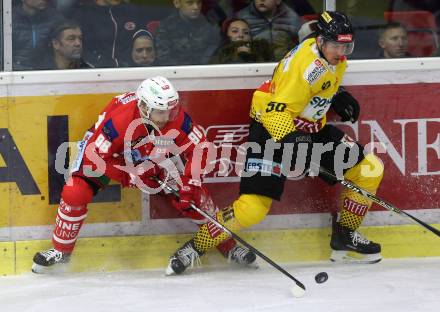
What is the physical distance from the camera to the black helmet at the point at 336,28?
5.32 meters

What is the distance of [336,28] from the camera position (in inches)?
210

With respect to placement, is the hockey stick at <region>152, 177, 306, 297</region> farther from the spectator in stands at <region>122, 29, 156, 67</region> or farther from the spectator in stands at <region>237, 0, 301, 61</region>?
the spectator in stands at <region>237, 0, 301, 61</region>

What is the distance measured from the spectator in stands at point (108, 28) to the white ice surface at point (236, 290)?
1133mm

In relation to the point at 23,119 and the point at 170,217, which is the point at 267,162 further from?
the point at 23,119

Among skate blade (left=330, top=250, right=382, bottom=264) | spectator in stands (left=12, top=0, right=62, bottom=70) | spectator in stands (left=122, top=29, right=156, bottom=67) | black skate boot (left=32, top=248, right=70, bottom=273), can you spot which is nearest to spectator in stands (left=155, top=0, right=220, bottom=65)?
spectator in stands (left=122, top=29, right=156, bottom=67)

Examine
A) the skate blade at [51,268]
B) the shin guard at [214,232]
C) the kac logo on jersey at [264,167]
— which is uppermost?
the kac logo on jersey at [264,167]

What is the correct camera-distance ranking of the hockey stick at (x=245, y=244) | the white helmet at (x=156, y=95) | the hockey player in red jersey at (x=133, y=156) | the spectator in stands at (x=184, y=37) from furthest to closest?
the spectator in stands at (x=184, y=37) → the hockey player in red jersey at (x=133, y=156) → the white helmet at (x=156, y=95) → the hockey stick at (x=245, y=244)

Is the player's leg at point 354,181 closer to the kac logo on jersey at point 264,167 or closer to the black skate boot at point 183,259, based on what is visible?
the kac logo on jersey at point 264,167

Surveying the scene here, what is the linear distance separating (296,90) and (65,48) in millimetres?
1224

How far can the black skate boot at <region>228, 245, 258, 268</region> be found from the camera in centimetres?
569

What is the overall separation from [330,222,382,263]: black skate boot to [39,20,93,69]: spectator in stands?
1586mm

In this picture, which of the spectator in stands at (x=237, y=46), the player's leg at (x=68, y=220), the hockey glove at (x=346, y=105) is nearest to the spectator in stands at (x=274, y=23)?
the spectator in stands at (x=237, y=46)

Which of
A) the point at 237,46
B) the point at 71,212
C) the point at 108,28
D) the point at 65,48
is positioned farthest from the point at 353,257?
the point at 65,48

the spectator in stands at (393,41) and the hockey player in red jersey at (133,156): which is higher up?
the spectator in stands at (393,41)
